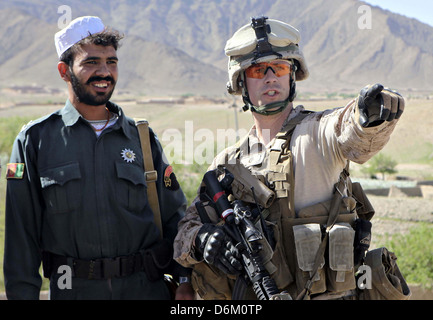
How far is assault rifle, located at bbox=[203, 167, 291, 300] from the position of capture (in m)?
3.37

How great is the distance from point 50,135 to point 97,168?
0.39 m

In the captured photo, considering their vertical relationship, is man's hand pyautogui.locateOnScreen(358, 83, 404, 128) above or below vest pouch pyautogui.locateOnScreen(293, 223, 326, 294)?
above

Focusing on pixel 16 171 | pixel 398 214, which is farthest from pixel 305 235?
pixel 398 214

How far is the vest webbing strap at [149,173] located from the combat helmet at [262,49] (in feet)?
2.43

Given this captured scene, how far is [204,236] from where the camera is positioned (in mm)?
3602

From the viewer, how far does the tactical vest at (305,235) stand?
11.4 ft

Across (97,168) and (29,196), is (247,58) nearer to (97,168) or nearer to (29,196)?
(97,168)

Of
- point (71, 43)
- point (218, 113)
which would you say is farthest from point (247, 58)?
point (218, 113)

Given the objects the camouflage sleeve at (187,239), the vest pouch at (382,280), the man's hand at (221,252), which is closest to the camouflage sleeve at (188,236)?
the camouflage sleeve at (187,239)

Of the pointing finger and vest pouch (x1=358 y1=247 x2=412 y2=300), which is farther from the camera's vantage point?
vest pouch (x1=358 y1=247 x2=412 y2=300)

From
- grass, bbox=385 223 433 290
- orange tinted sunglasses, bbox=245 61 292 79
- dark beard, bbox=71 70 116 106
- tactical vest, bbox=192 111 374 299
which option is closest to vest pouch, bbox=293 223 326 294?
tactical vest, bbox=192 111 374 299

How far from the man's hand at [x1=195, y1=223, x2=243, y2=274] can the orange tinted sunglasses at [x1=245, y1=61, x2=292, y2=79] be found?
1.08 meters

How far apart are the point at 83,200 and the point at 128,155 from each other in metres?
0.45

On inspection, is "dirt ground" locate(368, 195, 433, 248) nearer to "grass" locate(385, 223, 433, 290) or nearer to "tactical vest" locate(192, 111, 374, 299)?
"grass" locate(385, 223, 433, 290)
